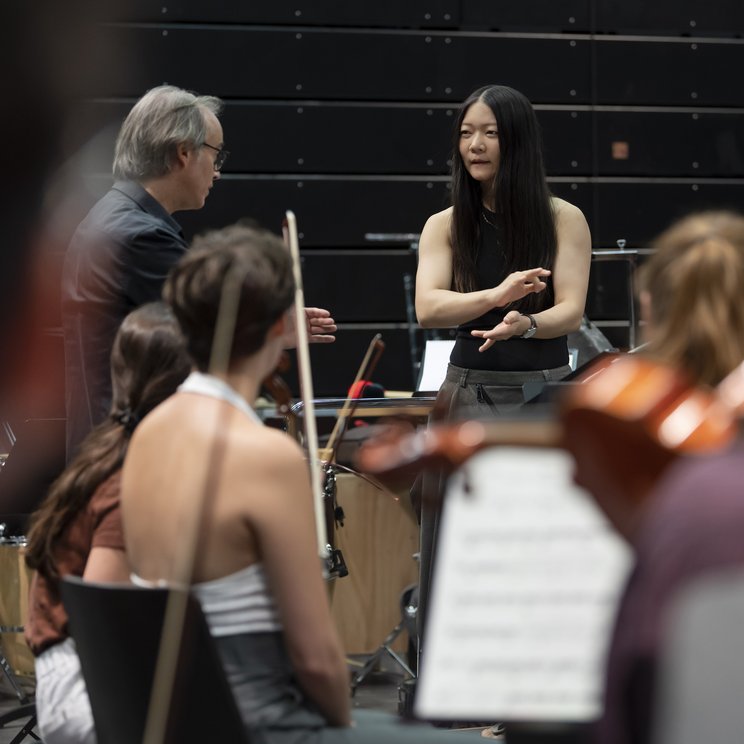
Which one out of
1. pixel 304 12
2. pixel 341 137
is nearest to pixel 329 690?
pixel 341 137

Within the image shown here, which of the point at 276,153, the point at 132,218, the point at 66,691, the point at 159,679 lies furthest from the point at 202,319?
the point at 276,153

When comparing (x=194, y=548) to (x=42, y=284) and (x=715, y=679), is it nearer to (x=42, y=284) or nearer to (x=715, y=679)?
(x=715, y=679)

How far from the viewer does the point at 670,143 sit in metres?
7.75

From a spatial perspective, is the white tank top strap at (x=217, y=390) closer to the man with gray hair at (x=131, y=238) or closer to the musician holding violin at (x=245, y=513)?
the musician holding violin at (x=245, y=513)

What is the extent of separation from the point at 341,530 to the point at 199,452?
285cm

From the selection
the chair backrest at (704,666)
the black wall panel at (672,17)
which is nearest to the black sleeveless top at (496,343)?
the chair backrest at (704,666)

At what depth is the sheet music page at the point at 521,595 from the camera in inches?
47.4

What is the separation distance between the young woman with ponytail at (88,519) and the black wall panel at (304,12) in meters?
5.19

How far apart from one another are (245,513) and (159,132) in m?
1.67

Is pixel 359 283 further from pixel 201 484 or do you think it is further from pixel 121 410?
pixel 201 484

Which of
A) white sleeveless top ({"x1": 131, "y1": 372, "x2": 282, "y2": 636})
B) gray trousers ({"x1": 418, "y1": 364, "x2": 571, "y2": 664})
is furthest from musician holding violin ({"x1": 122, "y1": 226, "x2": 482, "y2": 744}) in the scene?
gray trousers ({"x1": 418, "y1": 364, "x2": 571, "y2": 664})

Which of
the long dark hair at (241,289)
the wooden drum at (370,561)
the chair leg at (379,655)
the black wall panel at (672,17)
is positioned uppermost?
the black wall panel at (672,17)

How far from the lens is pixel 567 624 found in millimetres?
1206

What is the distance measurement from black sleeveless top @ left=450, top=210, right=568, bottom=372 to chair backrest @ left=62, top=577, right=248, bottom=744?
1.62 m
